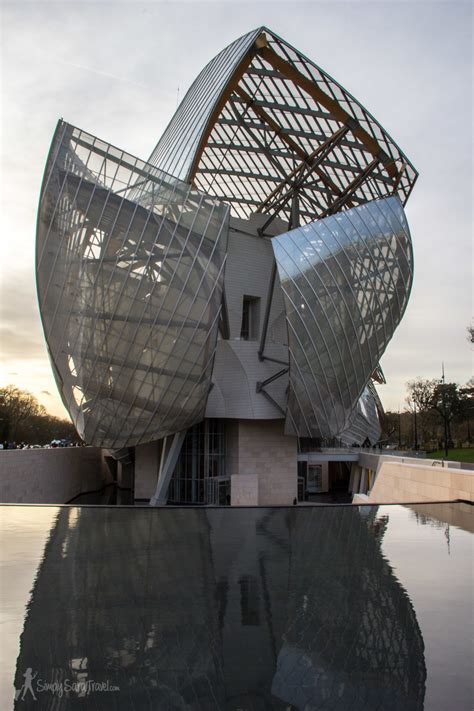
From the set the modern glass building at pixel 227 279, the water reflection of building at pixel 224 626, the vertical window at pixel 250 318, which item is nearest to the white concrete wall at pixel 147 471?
the modern glass building at pixel 227 279

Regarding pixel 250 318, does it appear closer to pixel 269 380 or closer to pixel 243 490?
pixel 269 380

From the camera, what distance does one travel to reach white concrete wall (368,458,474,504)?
15172mm

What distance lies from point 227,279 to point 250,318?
367 centimetres

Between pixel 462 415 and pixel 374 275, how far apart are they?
154ft

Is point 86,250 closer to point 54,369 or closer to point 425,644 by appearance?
point 54,369

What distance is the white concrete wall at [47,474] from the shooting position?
25781 millimetres

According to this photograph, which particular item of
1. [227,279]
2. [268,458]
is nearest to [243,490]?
[268,458]

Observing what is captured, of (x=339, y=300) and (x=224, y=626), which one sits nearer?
(x=224, y=626)

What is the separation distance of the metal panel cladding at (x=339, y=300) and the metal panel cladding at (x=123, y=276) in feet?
15.0

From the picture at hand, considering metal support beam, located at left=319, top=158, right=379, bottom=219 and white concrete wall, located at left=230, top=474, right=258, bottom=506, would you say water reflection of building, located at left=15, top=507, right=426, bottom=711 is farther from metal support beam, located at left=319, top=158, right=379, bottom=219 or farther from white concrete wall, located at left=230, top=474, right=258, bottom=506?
metal support beam, located at left=319, top=158, right=379, bottom=219

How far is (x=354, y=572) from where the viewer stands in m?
7.37

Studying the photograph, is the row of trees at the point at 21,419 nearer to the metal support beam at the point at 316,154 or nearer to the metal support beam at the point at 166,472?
the metal support beam at the point at 166,472

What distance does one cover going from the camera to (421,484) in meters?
17.6

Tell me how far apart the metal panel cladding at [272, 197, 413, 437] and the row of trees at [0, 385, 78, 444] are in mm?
40801
